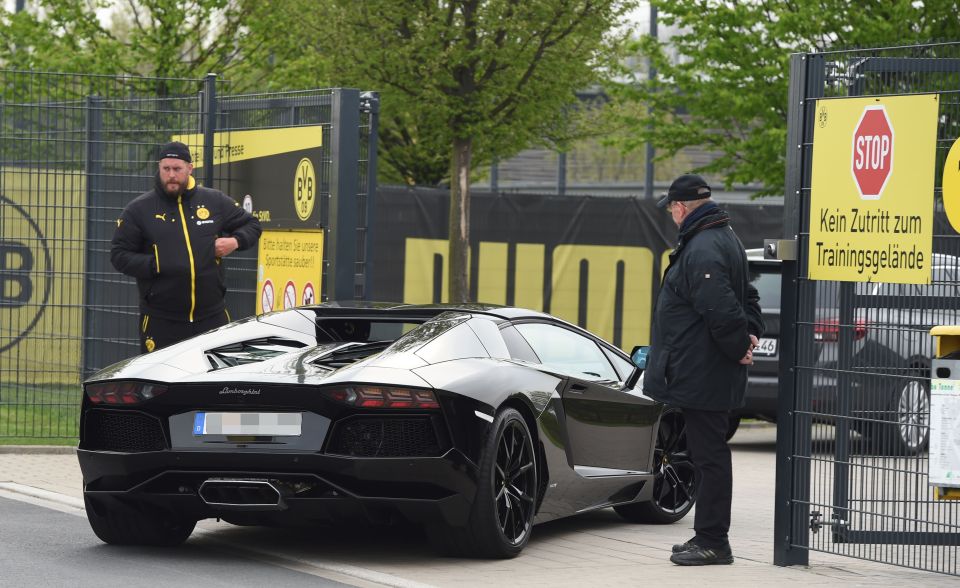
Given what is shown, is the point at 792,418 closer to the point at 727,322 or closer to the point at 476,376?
the point at 727,322

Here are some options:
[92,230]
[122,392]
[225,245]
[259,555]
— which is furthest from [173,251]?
[92,230]

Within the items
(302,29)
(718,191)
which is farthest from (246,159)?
(718,191)

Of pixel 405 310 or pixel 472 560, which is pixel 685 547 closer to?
pixel 472 560

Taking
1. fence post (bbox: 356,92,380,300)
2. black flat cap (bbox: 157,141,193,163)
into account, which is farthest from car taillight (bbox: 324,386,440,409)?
fence post (bbox: 356,92,380,300)

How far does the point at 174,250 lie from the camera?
10.1 meters

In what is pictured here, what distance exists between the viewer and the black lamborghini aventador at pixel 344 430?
23.7 ft

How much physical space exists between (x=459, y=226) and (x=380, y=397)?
33.2 ft

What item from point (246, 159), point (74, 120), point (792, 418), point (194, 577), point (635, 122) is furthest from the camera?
point (635, 122)

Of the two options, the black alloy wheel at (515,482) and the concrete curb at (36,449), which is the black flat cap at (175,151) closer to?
the concrete curb at (36,449)

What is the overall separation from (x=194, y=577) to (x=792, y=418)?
2.93 meters

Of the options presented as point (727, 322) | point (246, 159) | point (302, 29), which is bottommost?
point (727, 322)

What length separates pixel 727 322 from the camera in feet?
24.8

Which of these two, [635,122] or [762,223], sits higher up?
[635,122]

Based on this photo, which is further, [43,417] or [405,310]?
[43,417]
